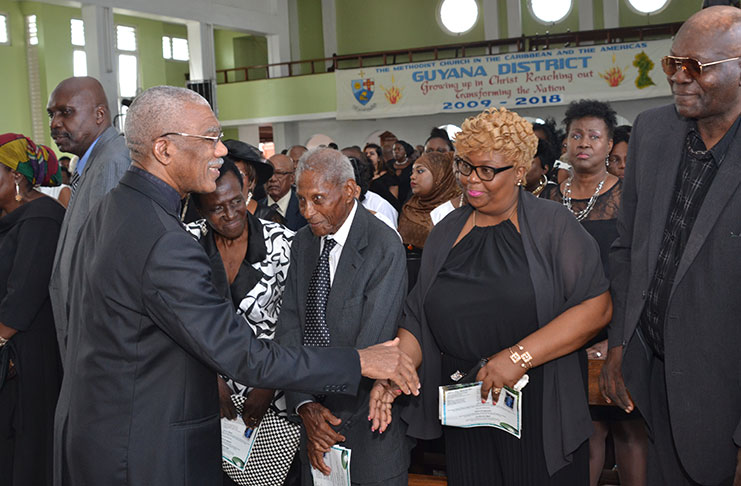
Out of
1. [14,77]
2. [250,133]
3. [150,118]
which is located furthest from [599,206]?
[14,77]

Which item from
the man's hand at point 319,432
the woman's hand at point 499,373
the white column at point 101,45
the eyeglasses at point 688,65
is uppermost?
the white column at point 101,45

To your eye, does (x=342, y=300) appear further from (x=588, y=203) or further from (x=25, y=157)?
(x=25, y=157)

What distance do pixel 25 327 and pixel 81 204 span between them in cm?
68

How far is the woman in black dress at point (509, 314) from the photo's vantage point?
2303 mm

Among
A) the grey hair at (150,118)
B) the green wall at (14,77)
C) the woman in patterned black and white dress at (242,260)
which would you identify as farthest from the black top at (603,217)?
the green wall at (14,77)

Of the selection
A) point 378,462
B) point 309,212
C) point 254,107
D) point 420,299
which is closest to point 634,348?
point 420,299

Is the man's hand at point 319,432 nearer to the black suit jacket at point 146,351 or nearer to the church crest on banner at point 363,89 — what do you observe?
the black suit jacket at point 146,351

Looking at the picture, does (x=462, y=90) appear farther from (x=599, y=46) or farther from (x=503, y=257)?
(x=503, y=257)

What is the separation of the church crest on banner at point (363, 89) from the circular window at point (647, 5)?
6720mm

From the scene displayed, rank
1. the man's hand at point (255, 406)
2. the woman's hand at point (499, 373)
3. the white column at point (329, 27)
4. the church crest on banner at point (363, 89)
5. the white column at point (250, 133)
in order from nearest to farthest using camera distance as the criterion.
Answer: the woman's hand at point (499, 373), the man's hand at point (255, 406), the church crest on banner at point (363, 89), the white column at point (250, 133), the white column at point (329, 27)

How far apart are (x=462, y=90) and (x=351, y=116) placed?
2690 mm

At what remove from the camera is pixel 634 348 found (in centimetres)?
228

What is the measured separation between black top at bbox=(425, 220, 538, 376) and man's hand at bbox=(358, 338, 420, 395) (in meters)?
0.19

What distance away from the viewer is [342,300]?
2.65 m
